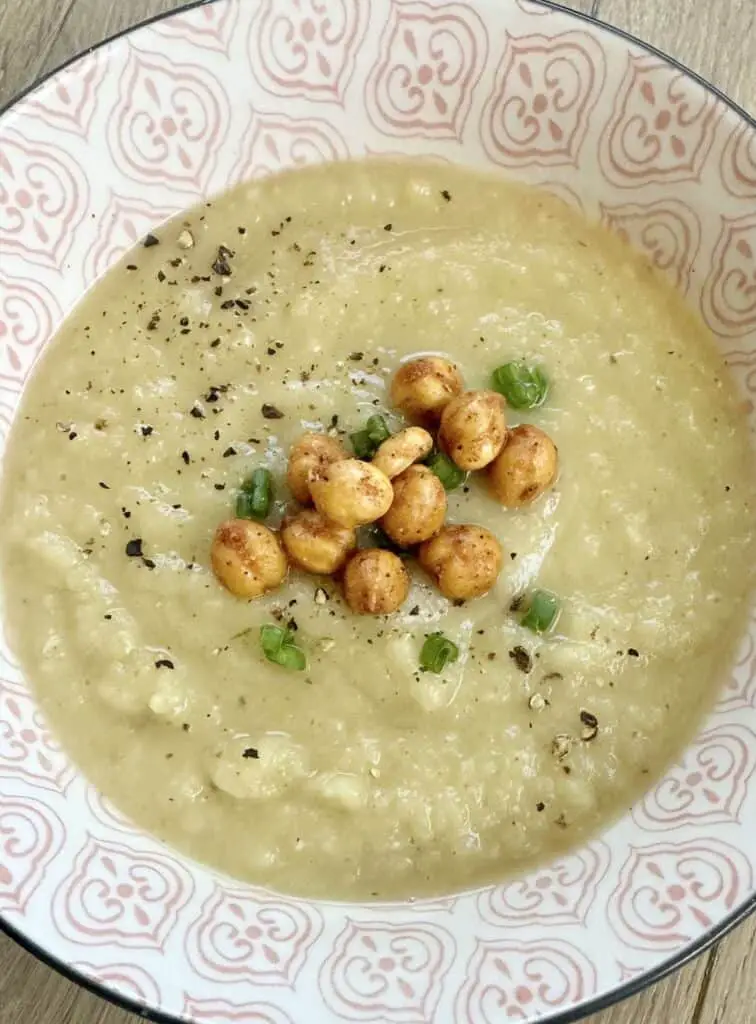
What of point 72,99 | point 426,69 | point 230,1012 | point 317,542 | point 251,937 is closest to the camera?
point 230,1012

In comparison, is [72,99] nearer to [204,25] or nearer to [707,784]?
[204,25]

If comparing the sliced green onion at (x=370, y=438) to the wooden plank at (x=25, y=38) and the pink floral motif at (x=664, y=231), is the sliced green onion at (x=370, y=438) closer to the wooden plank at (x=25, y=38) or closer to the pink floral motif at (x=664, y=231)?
the pink floral motif at (x=664, y=231)

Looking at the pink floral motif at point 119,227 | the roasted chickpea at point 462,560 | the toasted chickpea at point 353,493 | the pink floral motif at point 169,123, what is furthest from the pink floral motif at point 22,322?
the roasted chickpea at point 462,560

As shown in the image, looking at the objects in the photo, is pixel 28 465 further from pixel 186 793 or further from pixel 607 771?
pixel 607 771

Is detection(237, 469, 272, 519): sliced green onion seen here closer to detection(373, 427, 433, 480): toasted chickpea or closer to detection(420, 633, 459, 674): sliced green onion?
detection(373, 427, 433, 480): toasted chickpea

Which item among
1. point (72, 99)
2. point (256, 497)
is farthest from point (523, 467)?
point (72, 99)
